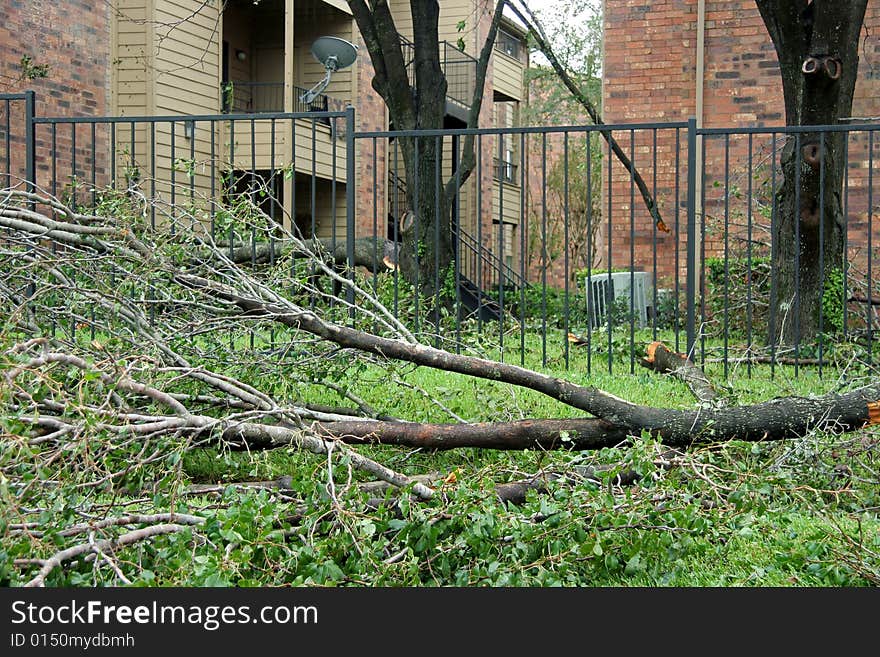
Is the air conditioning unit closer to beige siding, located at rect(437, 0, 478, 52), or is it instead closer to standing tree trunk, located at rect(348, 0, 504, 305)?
standing tree trunk, located at rect(348, 0, 504, 305)

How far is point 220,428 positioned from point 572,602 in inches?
64.8

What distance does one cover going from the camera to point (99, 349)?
415 cm

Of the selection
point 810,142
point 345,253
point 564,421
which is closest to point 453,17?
point 345,253

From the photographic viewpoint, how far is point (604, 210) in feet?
49.8

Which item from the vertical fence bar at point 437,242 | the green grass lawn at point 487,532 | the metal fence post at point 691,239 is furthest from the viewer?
the vertical fence bar at point 437,242

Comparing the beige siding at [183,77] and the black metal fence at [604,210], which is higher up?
the beige siding at [183,77]

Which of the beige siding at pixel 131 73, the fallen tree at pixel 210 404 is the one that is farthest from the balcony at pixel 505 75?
the fallen tree at pixel 210 404

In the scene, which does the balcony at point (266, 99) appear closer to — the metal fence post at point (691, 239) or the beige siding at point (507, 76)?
the beige siding at point (507, 76)

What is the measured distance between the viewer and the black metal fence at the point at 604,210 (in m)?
7.27

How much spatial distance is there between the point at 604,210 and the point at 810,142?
7072 millimetres

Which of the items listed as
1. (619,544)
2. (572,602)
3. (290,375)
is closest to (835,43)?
(290,375)

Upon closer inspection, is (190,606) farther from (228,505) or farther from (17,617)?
(228,505)

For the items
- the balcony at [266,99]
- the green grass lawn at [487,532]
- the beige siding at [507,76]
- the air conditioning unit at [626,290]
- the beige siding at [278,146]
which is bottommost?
the green grass lawn at [487,532]

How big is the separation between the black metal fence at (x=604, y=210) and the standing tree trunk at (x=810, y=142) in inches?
2.4
